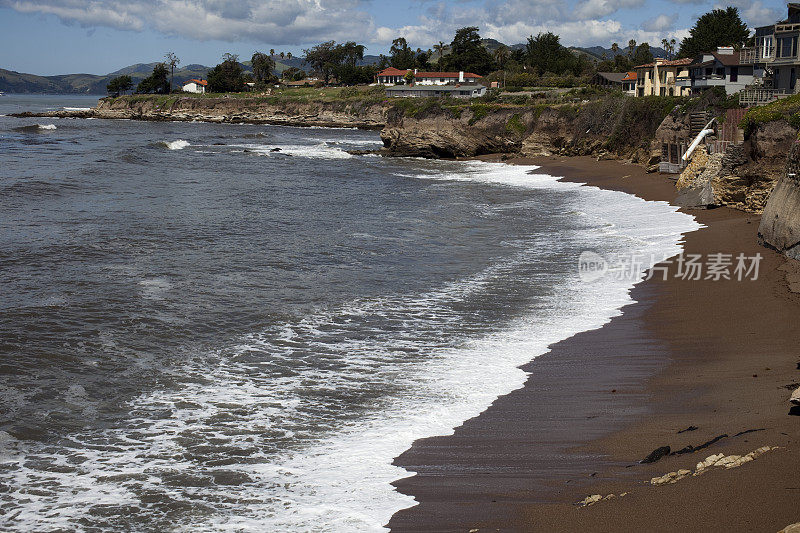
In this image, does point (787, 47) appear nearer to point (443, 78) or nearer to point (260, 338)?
point (260, 338)

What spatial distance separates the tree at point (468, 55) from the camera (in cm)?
13688

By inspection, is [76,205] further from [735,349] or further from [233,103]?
[233,103]

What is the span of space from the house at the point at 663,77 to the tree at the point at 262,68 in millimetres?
108430

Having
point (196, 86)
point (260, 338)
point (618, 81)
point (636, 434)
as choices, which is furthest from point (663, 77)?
point (196, 86)

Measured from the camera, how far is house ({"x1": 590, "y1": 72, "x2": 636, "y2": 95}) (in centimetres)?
8781

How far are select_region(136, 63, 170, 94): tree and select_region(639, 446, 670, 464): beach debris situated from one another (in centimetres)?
15951

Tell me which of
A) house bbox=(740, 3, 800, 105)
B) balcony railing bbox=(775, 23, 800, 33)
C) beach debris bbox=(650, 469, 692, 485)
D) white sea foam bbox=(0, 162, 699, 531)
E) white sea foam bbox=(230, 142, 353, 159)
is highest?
balcony railing bbox=(775, 23, 800, 33)

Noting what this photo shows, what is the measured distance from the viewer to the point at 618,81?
305ft

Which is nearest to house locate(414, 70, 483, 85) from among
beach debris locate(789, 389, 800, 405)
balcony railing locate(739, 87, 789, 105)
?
balcony railing locate(739, 87, 789, 105)

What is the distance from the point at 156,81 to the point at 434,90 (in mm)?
68864

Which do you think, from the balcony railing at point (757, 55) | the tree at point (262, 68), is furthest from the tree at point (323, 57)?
the balcony railing at point (757, 55)

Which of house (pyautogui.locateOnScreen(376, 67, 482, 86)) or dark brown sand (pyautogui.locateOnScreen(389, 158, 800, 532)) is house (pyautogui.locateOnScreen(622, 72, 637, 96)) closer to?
house (pyautogui.locateOnScreen(376, 67, 482, 86))

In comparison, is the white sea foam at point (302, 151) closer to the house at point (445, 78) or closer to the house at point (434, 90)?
the house at point (434, 90)

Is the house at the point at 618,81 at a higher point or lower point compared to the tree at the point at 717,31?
lower
